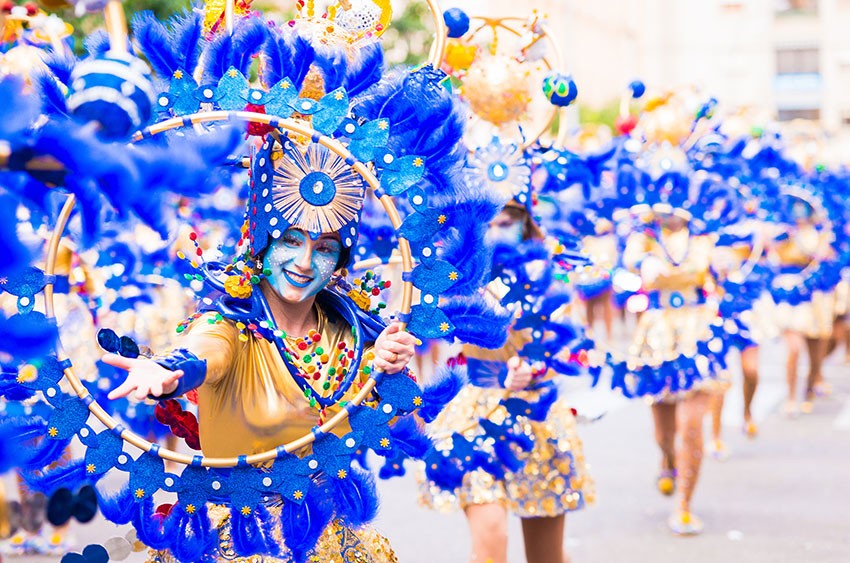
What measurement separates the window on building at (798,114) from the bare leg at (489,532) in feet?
150

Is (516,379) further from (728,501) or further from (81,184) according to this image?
(728,501)

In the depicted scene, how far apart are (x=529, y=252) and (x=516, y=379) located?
1.74ft

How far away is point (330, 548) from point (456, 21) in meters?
2.16

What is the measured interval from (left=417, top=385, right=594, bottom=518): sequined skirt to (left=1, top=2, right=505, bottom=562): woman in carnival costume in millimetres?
1156

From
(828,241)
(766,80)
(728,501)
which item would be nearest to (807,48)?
(766,80)

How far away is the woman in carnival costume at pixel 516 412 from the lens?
423 cm

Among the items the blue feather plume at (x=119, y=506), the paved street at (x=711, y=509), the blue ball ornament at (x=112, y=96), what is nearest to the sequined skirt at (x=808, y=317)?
the paved street at (x=711, y=509)

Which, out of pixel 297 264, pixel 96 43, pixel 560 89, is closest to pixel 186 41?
A: pixel 96 43

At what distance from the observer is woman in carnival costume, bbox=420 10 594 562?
13.9ft

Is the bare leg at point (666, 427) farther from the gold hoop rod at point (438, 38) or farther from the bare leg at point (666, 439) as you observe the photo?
the gold hoop rod at point (438, 38)

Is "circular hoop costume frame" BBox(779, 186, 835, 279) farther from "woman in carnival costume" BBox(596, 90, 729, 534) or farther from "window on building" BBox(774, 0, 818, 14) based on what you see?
"window on building" BBox(774, 0, 818, 14)

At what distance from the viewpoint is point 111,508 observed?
283cm

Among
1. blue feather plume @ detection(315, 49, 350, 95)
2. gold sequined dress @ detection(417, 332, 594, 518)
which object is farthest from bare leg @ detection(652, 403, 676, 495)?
blue feather plume @ detection(315, 49, 350, 95)

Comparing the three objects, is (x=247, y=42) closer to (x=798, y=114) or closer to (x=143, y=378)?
(x=143, y=378)
